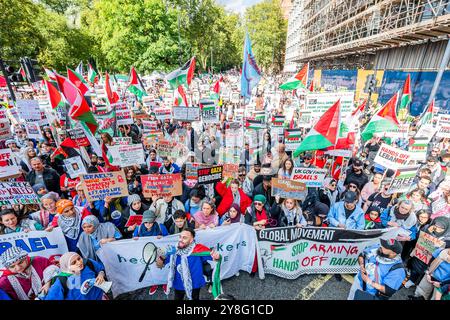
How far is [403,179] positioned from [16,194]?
6.66 meters

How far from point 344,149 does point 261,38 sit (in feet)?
181

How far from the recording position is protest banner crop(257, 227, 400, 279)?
3.84 m

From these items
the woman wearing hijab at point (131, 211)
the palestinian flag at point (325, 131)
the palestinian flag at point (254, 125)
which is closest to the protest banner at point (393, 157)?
the palestinian flag at point (325, 131)

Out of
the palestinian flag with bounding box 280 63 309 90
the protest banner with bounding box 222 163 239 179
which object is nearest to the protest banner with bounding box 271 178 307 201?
the protest banner with bounding box 222 163 239 179

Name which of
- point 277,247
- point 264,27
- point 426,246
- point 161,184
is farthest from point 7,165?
point 264,27

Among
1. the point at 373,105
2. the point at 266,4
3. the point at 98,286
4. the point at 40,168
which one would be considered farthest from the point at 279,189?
the point at 266,4

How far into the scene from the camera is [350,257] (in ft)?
13.4

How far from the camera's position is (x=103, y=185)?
4.27m

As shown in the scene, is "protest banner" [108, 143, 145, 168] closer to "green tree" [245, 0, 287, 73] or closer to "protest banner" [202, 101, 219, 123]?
"protest banner" [202, 101, 219, 123]

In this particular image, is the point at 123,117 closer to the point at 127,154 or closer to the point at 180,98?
the point at 180,98

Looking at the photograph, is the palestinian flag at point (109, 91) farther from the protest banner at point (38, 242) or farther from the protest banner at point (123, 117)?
the protest banner at point (38, 242)

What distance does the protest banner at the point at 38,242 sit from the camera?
11.0 feet

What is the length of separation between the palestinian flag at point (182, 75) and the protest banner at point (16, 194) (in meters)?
7.10
